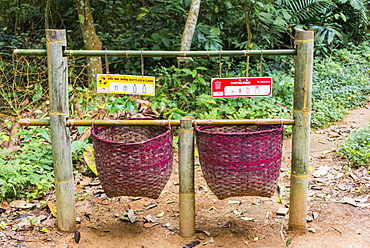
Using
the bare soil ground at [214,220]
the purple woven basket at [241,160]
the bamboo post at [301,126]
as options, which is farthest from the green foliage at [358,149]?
the purple woven basket at [241,160]

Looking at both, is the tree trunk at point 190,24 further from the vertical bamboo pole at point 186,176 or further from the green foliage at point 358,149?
the vertical bamboo pole at point 186,176

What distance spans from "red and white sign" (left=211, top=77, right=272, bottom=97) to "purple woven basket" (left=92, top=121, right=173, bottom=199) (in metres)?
0.48

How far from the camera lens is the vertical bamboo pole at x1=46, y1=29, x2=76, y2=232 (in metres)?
2.94

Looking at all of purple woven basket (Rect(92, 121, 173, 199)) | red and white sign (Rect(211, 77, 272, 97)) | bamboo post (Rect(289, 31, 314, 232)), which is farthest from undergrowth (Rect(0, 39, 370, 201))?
red and white sign (Rect(211, 77, 272, 97))

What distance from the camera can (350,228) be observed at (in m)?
3.27

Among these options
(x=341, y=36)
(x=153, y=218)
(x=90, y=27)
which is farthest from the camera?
(x=341, y=36)

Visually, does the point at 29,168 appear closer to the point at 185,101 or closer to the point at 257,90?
the point at 257,90

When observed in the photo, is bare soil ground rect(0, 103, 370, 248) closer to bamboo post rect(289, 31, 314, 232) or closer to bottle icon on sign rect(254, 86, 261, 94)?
bamboo post rect(289, 31, 314, 232)

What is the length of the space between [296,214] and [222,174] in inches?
28.8

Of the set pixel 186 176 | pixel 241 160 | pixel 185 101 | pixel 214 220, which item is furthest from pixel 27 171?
pixel 185 101

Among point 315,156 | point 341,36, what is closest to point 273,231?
point 315,156

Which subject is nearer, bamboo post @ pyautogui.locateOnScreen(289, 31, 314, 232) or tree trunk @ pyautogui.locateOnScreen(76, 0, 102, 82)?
bamboo post @ pyautogui.locateOnScreen(289, 31, 314, 232)

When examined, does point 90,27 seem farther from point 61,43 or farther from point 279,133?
point 279,133

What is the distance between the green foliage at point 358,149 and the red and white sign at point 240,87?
6.60ft
